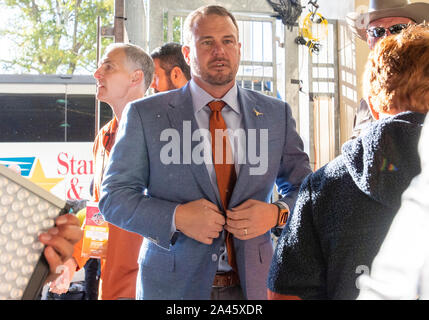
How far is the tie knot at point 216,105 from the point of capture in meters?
1.43

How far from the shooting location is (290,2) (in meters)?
3.80

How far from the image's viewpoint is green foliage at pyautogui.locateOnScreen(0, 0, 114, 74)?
8.95m

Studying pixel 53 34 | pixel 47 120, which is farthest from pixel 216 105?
pixel 53 34

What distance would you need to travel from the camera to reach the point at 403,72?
0.92 m

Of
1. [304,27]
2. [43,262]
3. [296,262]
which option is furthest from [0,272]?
[304,27]

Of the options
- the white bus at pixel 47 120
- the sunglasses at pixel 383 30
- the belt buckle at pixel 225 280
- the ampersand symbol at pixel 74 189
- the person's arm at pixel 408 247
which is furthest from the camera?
the white bus at pixel 47 120

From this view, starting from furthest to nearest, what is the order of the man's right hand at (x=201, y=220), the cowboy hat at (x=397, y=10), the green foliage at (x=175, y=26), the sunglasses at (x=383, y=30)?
the green foliage at (x=175, y=26)
the cowboy hat at (x=397, y=10)
the sunglasses at (x=383, y=30)
the man's right hand at (x=201, y=220)

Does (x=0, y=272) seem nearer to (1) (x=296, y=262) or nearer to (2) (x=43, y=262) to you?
(2) (x=43, y=262)

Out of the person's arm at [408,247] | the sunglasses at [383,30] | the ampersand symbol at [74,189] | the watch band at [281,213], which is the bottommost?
the ampersand symbol at [74,189]

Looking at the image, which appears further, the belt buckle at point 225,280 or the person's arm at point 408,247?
the belt buckle at point 225,280

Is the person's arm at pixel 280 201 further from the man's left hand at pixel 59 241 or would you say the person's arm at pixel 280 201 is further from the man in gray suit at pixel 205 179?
the man's left hand at pixel 59 241

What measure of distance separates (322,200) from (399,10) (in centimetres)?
127

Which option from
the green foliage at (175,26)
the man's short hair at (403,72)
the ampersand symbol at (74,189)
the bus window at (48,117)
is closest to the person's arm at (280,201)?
the man's short hair at (403,72)

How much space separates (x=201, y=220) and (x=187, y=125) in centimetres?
30
